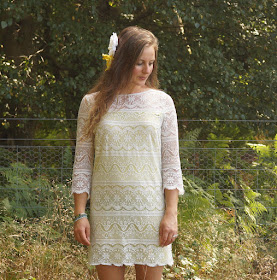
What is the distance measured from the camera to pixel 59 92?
769cm

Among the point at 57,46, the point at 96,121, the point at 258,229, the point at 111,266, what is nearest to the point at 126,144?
the point at 96,121

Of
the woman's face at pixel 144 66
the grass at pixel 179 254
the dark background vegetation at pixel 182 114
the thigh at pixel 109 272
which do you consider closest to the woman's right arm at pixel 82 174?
the thigh at pixel 109 272

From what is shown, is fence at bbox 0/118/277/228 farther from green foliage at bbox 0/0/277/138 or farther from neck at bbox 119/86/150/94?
neck at bbox 119/86/150/94

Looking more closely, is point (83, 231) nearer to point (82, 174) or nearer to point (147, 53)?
point (82, 174)

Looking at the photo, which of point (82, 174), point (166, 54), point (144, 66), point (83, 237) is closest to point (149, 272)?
point (83, 237)

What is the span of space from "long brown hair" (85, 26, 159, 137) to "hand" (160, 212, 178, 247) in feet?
1.79

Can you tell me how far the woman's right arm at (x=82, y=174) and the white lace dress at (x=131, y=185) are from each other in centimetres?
5

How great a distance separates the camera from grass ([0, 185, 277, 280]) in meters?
4.52

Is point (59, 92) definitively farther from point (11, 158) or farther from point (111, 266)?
point (111, 266)

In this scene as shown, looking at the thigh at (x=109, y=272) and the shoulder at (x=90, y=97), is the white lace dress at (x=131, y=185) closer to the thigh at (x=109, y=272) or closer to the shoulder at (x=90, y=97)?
the thigh at (x=109, y=272)

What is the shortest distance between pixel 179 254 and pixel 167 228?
250 centimetres

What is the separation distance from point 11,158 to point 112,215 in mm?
4008

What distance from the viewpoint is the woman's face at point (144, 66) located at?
271 cm

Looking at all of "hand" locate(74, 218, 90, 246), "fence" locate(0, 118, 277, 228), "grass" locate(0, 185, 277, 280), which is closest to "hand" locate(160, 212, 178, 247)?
"hand" locate(74, 218, 90, 246)
